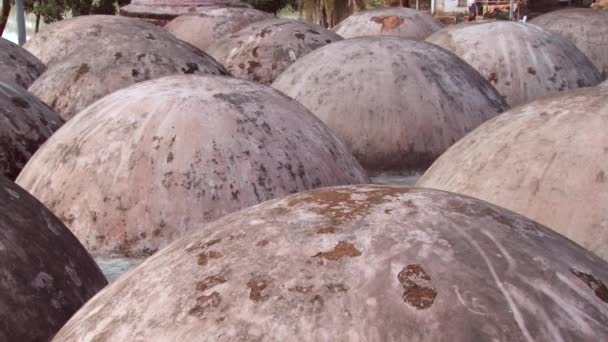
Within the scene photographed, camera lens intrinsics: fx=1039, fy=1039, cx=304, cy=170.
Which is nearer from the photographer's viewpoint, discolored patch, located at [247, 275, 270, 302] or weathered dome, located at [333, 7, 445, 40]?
discolored patch, located at [247, 275, 270, 302]

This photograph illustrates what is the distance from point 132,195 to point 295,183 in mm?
921

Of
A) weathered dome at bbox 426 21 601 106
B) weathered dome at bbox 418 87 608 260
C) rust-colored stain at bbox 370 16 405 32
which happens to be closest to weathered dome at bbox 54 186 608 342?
weathered dome at bbox 418 87 608 260

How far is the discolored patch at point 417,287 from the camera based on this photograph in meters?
2.51

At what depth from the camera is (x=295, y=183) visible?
588cm

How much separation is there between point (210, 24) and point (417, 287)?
13131 millimetres

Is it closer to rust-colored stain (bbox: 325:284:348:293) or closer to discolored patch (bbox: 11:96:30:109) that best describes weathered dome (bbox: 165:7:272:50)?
discolored patch (bbox: 11:96:30:109)

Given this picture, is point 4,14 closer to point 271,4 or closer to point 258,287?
point 271,4

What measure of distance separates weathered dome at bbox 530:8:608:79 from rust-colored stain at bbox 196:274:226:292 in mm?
11909

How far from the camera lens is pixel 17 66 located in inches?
417

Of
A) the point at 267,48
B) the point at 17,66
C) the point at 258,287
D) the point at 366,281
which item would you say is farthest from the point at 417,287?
the point at 267,48

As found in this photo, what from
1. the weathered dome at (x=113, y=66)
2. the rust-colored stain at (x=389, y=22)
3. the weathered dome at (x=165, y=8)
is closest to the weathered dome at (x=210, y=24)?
the rust-colored stain at (x=389, y=22)

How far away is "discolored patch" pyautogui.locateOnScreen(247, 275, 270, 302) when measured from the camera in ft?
8.39

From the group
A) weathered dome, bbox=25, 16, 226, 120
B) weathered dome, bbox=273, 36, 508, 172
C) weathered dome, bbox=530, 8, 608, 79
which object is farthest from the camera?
weathered dome, bbox=530, 8, 608, 79

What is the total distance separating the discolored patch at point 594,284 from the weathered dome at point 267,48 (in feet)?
29.5
